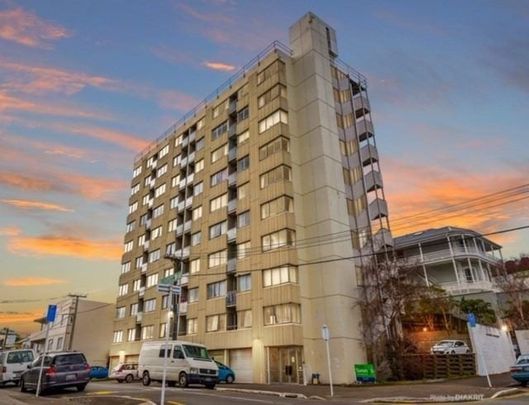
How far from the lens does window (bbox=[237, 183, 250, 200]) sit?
42.9 meters

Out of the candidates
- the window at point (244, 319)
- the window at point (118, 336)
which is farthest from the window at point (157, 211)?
the window at point (244, 319)

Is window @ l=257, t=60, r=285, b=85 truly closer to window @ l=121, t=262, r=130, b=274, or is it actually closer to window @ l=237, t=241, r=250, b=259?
window @ l=237, t=241, r=250, b=259

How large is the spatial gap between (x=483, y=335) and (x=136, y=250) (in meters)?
46.3

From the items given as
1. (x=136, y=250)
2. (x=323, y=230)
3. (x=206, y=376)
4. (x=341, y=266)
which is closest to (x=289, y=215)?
(x=323, y=230)

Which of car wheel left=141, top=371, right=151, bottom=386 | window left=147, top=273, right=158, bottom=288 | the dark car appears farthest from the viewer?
window left=147, top=273, right=158, bottom=288

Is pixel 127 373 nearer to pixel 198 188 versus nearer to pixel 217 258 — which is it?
pixel 217 258

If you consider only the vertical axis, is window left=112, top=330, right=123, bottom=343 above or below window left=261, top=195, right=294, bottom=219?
below

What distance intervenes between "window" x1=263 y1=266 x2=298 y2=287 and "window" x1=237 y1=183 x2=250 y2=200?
362 inches

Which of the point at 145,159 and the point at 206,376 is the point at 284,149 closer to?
the point at 206,376

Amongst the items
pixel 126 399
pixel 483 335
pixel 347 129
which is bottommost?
pixel 126 399

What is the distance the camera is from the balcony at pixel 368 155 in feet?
139

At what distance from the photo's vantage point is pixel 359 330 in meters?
34.2

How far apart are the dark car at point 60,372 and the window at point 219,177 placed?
2842cm

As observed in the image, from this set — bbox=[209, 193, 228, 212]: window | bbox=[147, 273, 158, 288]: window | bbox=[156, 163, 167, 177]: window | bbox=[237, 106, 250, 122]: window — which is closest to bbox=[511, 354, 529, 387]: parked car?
bbox=[209, 193, 228, 212]: window
